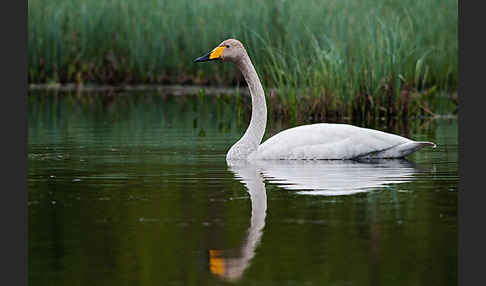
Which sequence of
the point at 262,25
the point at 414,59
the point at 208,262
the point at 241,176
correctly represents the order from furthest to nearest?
the point at 262,25, the point at 414,59, the point at 241,176, the point at 208,262

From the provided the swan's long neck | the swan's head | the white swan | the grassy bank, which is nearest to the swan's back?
the white swan

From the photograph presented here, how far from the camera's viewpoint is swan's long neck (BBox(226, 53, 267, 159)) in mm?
12344

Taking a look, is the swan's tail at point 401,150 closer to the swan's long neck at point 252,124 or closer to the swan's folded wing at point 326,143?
the swan's folded wing at point 326,143

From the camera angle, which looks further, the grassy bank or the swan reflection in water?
the grassy bank

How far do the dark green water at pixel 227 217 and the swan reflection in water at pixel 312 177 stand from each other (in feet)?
0.06

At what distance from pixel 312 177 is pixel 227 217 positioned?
2.72 metres

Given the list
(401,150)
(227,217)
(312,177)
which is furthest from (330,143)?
(227,217)

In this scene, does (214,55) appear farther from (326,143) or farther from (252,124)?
(326,143)

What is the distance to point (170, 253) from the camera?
6.70 metres

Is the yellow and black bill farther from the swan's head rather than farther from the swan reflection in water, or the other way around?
the swan reflection in water

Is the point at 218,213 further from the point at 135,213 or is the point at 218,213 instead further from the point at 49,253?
the point at 49,253

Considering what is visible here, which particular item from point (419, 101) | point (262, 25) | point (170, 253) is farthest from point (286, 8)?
point (170, 253)

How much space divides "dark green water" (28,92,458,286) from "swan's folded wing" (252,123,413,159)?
0.81 ft

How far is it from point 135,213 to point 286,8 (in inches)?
692
